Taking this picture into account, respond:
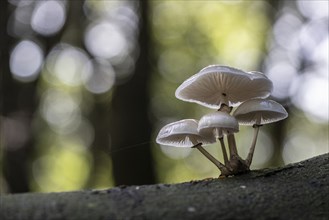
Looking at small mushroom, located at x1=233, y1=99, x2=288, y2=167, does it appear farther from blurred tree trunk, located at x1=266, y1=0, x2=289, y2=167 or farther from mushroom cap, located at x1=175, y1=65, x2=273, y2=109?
blurred tree trunk, located at x1=266, y1=0, x2=289, y2=167

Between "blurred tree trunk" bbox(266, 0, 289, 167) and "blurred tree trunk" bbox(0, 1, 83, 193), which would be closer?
"blurred tree trunk" bbox(0, 1, 83, 193)

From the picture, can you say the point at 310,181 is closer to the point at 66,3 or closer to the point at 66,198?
the point at 66,198

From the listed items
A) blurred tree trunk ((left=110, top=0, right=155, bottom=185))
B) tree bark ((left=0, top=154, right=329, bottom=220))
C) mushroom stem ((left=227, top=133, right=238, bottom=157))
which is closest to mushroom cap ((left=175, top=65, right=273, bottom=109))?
mushroom stem ((left=227, top=133, right=238, bottom=157))

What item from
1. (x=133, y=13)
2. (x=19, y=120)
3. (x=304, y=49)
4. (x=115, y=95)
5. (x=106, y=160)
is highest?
(x=133, y=13)

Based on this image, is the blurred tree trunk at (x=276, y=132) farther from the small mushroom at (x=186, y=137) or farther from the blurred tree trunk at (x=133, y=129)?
the small mushroom at (x=186, y=137)

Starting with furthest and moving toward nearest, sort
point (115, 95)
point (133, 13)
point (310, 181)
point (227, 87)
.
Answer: point (133, 13)
point (115, 95)
point (227, 87)
point (310, 181)

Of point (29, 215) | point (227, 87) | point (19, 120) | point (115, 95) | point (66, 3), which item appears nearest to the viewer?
point (29, 215)

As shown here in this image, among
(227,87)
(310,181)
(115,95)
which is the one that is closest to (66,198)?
(227,87)
